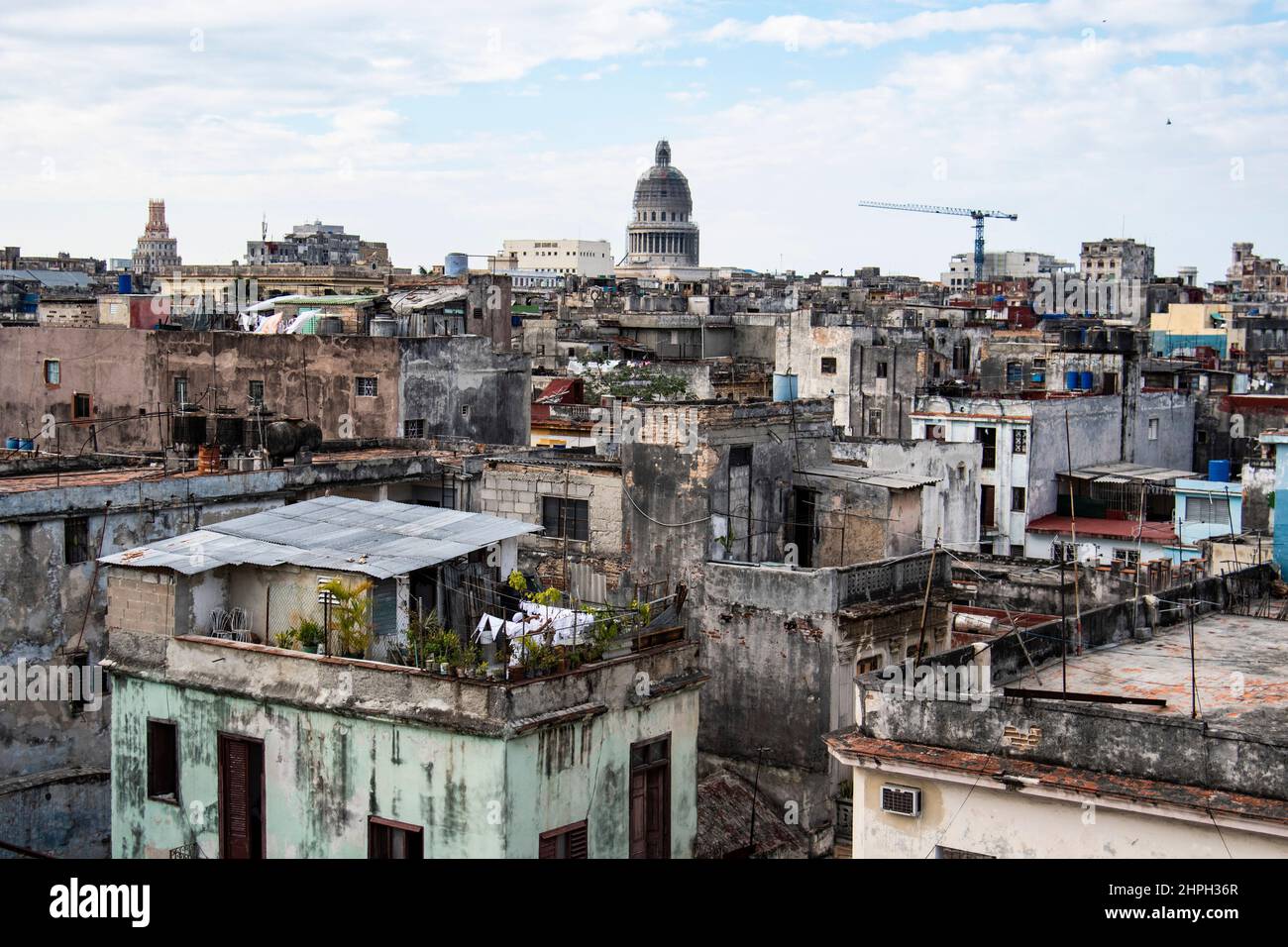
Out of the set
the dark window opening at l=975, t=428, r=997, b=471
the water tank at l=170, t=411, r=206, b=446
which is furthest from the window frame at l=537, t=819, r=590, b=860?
the dark window opening at l=975, t=428, r=997, b=471

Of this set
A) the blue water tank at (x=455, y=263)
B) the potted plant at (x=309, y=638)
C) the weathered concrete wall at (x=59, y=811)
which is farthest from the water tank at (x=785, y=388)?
the blue water tank at (x=455, y=263)

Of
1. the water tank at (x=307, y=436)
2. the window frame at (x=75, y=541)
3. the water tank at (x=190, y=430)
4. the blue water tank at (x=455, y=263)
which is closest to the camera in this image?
the window frame at (x=75, y=541)

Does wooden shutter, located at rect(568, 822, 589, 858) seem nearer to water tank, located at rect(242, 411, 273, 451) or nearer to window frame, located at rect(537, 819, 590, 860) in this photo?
window frame, located at rect(537, 819, 590, 860)

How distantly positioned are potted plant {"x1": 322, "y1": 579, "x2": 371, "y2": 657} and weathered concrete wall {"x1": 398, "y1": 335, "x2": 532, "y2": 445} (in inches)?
827

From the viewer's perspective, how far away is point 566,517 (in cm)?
3133

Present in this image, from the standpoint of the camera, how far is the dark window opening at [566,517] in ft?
102

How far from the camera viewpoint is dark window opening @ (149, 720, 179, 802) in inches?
763

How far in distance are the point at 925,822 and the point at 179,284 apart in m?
67.3

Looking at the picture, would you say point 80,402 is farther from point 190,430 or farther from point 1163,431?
point 1163,431

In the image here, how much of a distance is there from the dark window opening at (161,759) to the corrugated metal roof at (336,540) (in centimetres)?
193

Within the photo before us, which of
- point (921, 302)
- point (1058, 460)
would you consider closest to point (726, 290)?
point (921, 302)

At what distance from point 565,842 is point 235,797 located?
4023 millimetres

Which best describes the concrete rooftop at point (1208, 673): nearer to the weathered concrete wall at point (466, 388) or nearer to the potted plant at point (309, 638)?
the potted plant at point (309, 638)
